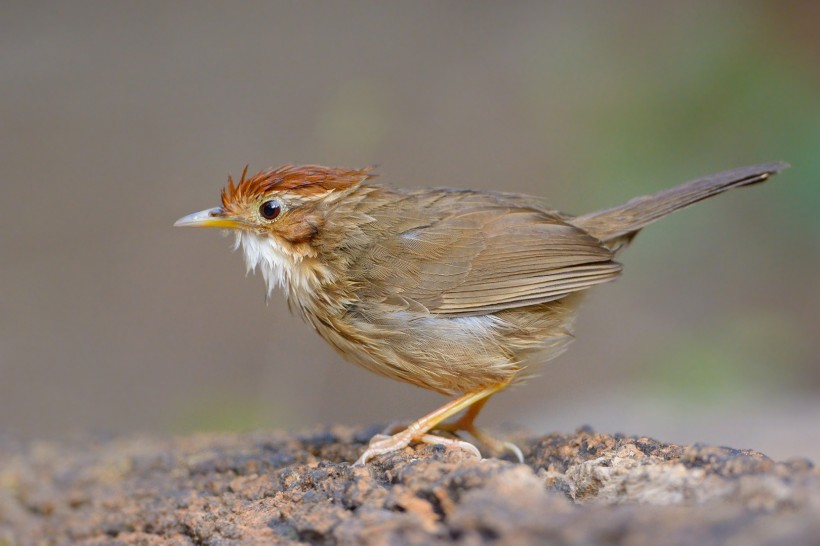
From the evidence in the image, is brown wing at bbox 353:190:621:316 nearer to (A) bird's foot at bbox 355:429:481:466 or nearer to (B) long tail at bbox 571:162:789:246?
(B) long tail at bbox 571:162:789:246

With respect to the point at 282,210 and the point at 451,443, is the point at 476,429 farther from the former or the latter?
the point at 282,210

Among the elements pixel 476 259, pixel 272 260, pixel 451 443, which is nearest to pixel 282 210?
pixel 272 260

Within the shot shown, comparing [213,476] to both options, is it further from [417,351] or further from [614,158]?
[614,158]

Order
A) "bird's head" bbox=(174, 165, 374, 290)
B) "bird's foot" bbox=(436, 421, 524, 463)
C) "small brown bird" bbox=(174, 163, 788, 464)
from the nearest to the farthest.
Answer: "small brown bird" bbox=(174, 163, 788, 464) < "bird's foot" bbox=(436, 421, 524, 463) < "bird's head" bbox=(174, 165, 374, 290)

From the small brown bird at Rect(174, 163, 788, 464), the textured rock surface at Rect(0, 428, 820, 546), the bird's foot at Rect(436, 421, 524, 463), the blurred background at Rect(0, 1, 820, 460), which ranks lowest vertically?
the textured rock surface at Rect(0, 428, 820, 546)

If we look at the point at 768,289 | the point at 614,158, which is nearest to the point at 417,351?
the point at 614,158

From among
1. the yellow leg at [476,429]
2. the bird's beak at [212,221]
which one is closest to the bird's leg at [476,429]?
the yellow leg at [476,429]

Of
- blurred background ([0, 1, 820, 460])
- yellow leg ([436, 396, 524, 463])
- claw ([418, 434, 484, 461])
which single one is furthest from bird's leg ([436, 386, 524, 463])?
blurred background ([0, 1, 820, 460])
